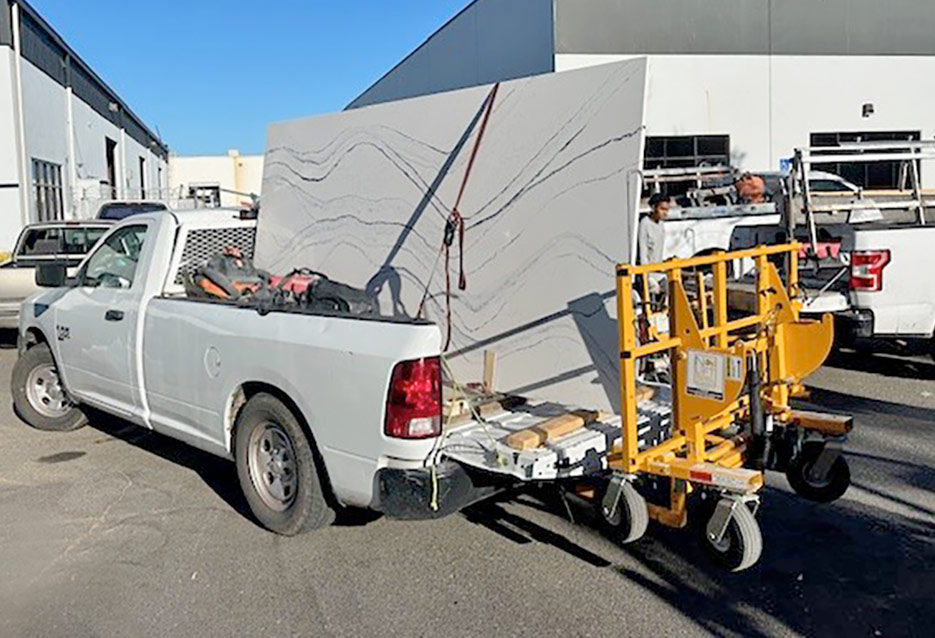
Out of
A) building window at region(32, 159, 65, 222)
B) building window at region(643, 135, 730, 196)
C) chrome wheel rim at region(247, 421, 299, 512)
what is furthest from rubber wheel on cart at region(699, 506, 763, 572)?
building window at region(32, 159, 65, 222)

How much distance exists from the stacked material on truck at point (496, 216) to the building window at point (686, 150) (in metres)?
18.8

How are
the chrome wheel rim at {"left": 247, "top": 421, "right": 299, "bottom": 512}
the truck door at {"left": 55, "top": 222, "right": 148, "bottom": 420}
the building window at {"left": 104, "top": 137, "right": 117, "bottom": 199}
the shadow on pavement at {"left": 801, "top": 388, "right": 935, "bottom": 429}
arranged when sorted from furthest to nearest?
the building window at {"left": 104, "top": 137, "right": 117, "bottom": 199} → the shadow on pavement at {"left": 801, "top": 388, "right": 935, "bottom": 429} → the truck door at {"left": 55, "top": 222, "right": 148, "bottom": 420} → the chrome wheel rim at {"left": 247, "top": 421, "right": 299, "bottom": 512}

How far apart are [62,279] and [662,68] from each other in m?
20.8

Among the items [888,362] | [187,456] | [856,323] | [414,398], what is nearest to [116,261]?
[187,456]

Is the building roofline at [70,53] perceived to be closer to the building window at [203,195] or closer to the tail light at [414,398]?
the building window at [203,195]

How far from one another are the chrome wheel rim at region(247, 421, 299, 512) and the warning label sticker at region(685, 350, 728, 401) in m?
2.20

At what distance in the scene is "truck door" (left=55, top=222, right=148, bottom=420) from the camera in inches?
259

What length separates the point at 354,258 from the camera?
7.55m

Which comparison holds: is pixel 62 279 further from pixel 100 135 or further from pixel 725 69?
pixel 100 135

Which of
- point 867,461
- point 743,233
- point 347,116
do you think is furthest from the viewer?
point 743,233

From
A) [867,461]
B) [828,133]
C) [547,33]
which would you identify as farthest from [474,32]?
[867,461]

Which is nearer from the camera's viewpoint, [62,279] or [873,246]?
[62,279]

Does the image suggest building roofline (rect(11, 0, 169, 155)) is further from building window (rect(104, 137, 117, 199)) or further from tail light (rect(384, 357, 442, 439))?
tail light (rect(384, 357, 442, 439))

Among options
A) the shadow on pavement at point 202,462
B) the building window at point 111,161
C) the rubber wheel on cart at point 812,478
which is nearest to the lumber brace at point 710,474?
the rubber wheel on cart at point 812,478
